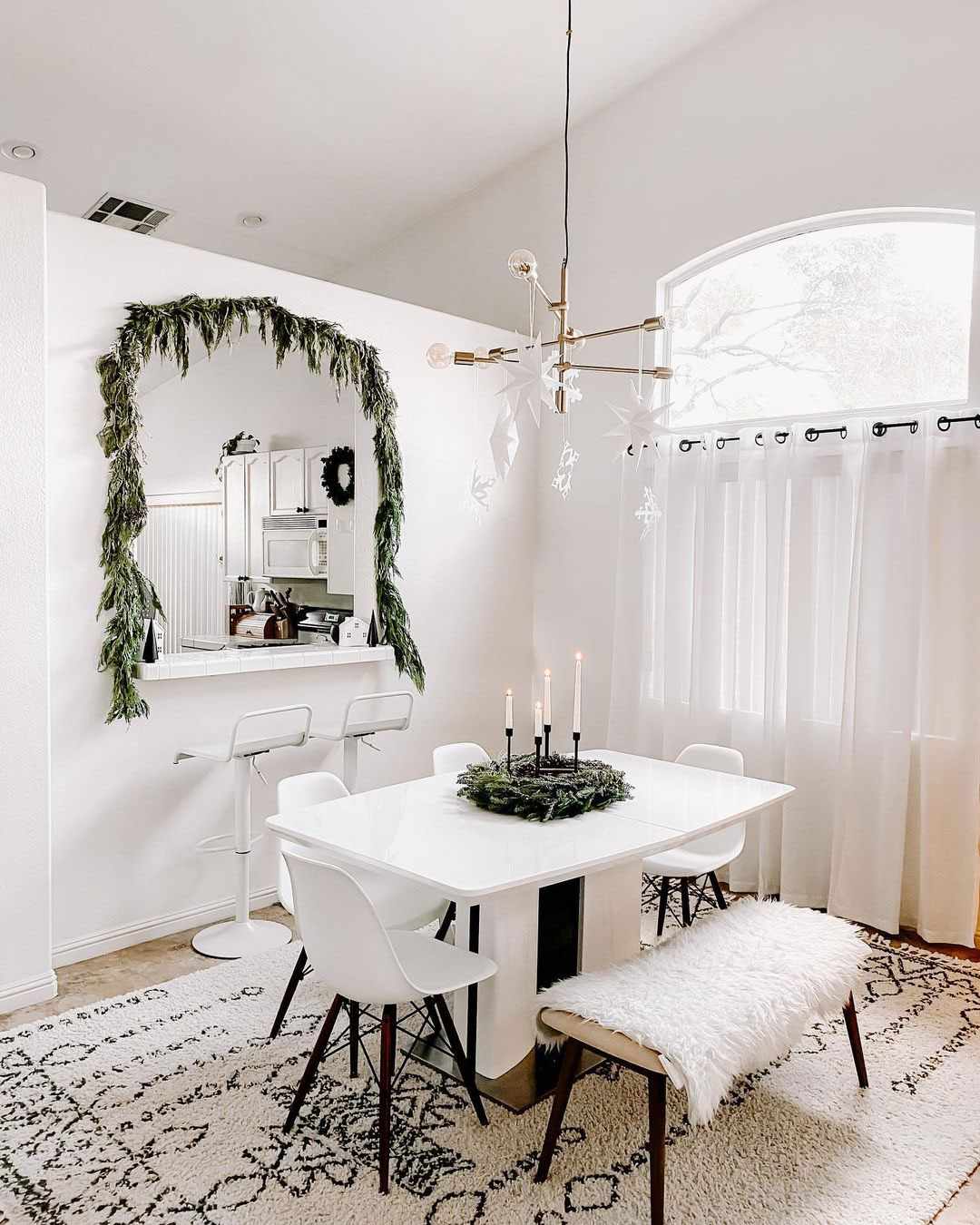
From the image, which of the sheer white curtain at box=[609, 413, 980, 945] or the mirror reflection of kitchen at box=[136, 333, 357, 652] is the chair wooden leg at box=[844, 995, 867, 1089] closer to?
the sheer white curtain at box=[609, 413, 980, 945]

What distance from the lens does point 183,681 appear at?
3551 millimetres

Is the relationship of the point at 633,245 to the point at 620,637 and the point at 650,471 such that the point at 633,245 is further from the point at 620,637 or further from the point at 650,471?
the point at 620,637

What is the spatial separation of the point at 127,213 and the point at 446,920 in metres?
4.25

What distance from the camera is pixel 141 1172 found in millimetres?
2123

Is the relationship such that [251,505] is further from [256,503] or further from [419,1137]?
[419,1137]

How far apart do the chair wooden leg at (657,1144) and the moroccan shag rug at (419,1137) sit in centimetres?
11

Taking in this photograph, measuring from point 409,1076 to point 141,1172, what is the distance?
0.69 metres

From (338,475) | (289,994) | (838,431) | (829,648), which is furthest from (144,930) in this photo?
(838,431)

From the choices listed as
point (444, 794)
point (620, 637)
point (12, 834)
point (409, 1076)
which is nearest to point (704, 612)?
point (620, 637)

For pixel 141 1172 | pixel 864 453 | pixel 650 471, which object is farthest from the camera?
pixel 650 471

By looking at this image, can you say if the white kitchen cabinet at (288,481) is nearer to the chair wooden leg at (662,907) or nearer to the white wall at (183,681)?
the white wall at (183,681)

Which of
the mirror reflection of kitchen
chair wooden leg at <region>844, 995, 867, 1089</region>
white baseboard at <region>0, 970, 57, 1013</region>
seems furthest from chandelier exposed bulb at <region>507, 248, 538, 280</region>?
white baseboard at <region>0, 970, 57, 1013</region>

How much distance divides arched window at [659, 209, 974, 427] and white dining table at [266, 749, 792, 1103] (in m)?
1.64

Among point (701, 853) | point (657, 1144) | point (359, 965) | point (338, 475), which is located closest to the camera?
point (657, 1144)
